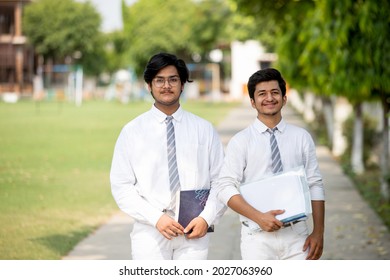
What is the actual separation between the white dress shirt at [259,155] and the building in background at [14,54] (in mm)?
30332

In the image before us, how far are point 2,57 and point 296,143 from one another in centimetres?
4090

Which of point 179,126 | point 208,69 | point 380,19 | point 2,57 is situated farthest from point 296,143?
point 208,69

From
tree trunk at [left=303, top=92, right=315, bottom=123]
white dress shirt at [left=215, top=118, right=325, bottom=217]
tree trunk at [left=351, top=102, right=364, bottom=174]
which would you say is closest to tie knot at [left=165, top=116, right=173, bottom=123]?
white dress shirt at [left=215, top=118, right=325, bottom=217]

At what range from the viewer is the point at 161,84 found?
14.3 ft

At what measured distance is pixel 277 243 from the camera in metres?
4.29

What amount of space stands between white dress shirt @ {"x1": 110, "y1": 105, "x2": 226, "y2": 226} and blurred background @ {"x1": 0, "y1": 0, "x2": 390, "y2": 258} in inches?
145

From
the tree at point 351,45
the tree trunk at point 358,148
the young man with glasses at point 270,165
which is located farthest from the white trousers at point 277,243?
the tree trunk at point 358,148

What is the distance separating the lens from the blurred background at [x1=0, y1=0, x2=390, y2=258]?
8508 millimetres

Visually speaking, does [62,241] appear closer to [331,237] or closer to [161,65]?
[331,237]

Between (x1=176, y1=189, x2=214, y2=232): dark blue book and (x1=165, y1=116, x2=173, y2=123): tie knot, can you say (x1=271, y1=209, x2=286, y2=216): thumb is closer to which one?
(x1=176, y1=189, x2=214, y2=232): dark blue book

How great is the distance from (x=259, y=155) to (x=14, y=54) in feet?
137

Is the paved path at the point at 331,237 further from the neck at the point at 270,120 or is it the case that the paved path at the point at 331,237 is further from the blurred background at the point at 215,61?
the neck at the point at 270,120

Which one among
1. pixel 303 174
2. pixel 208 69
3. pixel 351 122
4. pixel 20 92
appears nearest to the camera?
pixel 303 174

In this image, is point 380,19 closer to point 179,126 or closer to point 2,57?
point 179,126
